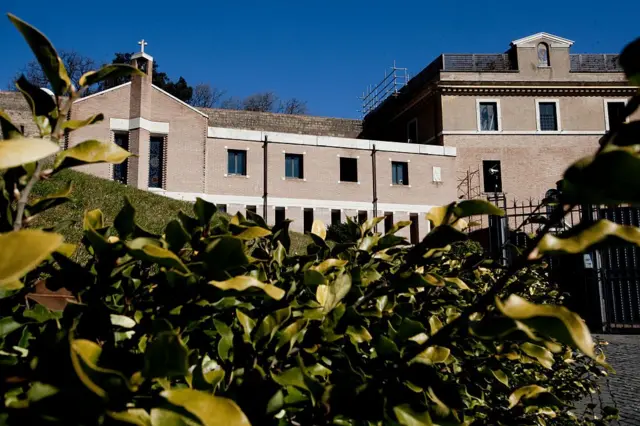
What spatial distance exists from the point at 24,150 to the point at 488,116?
29.1 meters

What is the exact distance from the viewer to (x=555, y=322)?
508 millimetres

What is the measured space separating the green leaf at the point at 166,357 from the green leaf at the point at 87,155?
→ 1.39 feet

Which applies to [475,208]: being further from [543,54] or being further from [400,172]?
[543,54]

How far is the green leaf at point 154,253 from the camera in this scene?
621 mm

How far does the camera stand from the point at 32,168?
31.6 inches

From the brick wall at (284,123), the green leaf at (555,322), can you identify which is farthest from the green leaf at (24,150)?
the brick wall at (284,123)

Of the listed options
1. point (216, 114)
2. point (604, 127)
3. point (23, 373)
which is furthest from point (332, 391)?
point (604, 127)

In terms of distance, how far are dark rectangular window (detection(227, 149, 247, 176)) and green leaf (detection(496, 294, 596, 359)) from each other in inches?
950

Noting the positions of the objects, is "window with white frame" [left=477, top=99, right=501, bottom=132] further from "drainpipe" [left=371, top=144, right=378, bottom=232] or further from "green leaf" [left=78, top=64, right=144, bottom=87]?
"green leaf" [left=78, top=64, right=144, bottom=87]

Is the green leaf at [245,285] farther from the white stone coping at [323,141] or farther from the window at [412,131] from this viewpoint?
the window at [412,131]

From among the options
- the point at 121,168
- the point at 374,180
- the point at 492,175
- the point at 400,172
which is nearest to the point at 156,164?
the point at 121,168

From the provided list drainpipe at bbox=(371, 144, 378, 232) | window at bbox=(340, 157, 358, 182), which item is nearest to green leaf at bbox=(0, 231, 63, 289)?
drainpipe at bbox=(371, 144, 378, 232)

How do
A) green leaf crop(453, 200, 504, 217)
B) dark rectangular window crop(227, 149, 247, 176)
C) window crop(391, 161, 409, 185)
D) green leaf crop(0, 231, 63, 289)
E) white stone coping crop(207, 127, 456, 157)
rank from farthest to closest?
window crop(391, 161, 409, 185), dark rectangular window crop(227, 149, 247, 176), white stone coping crop(207, 127, 456, 157), green leaf crop(453, 200, 504, 217), green leaf crop(0, 231, 63, 289)

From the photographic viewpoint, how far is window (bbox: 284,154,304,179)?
81.9 ft
